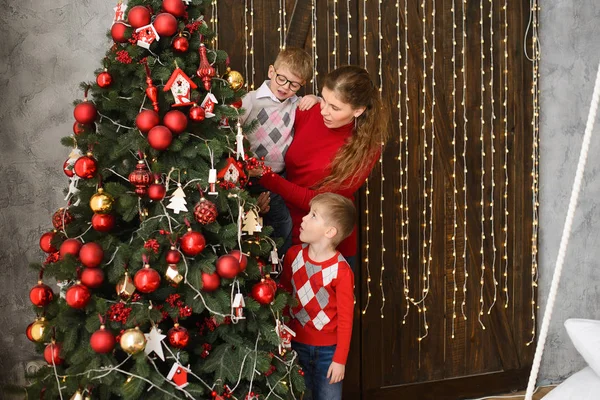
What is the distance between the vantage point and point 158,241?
6.60 ft

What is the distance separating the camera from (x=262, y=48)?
2979mm

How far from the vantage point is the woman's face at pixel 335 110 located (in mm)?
2469

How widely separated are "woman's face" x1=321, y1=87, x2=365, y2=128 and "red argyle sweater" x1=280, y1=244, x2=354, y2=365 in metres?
0.49

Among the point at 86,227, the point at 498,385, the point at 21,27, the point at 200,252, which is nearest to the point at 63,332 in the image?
the point at 86,227

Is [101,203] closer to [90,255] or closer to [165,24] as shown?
[90,255]

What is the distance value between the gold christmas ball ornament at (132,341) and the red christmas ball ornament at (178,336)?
0.11m

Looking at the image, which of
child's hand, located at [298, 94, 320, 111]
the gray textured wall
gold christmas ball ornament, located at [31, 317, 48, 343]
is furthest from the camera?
the gray textured wall

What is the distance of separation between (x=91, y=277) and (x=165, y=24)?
0.80 metres

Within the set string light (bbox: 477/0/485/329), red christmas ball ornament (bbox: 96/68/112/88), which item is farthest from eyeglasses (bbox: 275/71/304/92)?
string light (bbox: 477/0/485/329)

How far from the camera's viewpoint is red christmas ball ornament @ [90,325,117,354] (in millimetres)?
1900

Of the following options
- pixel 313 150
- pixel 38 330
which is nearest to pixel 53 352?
pixel 38 330

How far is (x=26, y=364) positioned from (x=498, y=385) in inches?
92.9

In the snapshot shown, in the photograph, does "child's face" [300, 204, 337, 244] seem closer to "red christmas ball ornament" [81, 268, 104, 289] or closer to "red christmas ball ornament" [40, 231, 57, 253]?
"red christmas ball ornament" [81, 268, 104, 289]

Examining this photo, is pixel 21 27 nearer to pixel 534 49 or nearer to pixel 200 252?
pixel 200 252
